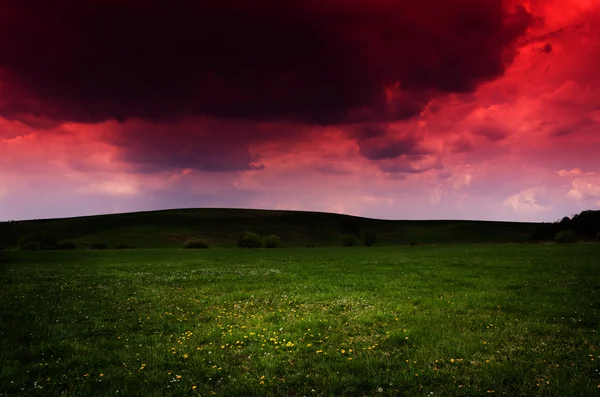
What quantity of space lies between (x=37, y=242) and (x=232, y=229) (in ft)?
278

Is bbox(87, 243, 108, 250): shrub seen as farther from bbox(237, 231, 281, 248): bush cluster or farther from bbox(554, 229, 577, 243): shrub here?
bbox(554, 229, 577, 243): shrub

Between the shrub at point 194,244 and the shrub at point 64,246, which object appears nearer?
the shrub at point 64,246

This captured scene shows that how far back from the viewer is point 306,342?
11.3 meters

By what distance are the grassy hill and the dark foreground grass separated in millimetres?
110450

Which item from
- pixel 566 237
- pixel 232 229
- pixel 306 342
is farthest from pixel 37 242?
pixel 566 237

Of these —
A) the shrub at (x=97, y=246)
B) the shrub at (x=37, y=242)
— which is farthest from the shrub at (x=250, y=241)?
the shrub at (x=37, y=242)

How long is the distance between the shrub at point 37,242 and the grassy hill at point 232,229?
1114 inches

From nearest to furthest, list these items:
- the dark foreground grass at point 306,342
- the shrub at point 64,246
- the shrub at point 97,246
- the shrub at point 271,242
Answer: the dark foreground grass at point 306,342
the shrub at point 64,246
the shrub at point 271,242
the shrub at point 97,246

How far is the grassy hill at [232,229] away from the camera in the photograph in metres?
138

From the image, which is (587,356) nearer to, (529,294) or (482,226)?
(529,294)

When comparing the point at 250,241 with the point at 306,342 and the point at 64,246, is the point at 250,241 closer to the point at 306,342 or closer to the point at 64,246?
the point at 64,246

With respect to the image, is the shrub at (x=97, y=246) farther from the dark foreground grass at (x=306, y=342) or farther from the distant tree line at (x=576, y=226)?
the distant tree line at (x=576, y=226)

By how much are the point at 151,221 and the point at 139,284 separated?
151223mm

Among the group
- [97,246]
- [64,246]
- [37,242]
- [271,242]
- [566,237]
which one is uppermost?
[37,242]
